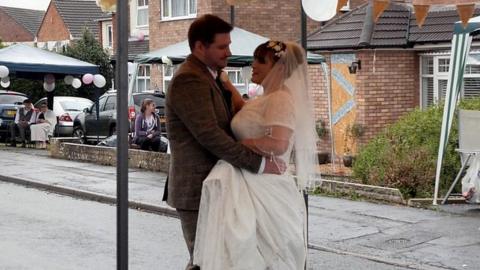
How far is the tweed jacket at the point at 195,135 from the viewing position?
4.71 meters

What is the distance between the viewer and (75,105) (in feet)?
93.5

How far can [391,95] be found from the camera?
1798 centimetres

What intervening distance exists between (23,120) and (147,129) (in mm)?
6542

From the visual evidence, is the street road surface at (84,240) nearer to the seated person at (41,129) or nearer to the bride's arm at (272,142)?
the bride's arm at (272,142)

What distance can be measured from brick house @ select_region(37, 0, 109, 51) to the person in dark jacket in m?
32.0

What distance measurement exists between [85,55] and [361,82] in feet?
74.2

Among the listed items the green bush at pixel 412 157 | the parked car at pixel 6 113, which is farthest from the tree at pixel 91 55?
the green bush at pixel 412 157

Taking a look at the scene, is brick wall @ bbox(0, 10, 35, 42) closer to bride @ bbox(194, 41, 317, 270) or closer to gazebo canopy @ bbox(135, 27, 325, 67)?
gazebo canopy @ bbox(135, 27, 325, 67)

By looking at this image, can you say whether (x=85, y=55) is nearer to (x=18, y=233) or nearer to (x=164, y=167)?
(x=164, y=167)

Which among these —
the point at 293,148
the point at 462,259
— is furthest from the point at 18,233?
the point at 293,148

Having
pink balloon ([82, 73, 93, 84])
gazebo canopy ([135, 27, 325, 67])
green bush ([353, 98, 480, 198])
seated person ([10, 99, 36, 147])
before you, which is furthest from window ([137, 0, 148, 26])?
green bush ([353, 98, 480, 198])

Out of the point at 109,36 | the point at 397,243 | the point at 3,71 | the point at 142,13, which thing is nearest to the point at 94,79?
the point at 3,71

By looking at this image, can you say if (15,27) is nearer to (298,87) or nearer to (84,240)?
(84,240)

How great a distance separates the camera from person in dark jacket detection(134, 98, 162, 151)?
18.1m
